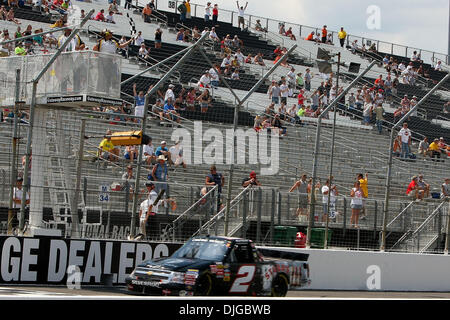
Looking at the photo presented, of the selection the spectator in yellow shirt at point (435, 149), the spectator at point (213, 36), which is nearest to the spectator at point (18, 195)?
the spectator in yellow shirt at point (435, 149)

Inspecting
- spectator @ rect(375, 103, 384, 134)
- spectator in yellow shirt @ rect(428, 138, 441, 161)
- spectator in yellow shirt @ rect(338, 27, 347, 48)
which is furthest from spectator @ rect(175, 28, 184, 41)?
spectator in yellow shirt @ rect(338, 27, 347, 48)

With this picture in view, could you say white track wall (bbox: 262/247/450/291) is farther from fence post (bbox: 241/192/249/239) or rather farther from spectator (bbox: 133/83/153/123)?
spectator (bbox: 133/83/153/123)

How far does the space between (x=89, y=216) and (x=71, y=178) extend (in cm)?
74

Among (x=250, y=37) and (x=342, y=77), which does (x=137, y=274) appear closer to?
(x=342, y=77)

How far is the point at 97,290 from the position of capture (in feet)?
41.9

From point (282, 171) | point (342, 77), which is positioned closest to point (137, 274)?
point (282, 171)

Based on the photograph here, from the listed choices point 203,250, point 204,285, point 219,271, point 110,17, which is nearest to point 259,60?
point 110,17

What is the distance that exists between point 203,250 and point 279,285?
1502 millimetres

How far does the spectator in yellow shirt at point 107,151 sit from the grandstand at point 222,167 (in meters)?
0.16

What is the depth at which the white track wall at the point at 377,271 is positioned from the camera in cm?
1641

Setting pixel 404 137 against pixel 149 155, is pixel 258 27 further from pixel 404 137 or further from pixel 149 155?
pixel 149 155

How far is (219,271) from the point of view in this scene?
12.6m

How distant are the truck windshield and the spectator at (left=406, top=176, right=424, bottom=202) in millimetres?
8625

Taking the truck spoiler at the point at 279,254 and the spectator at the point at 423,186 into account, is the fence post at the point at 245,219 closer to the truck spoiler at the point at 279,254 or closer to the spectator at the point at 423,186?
the truck spoiler at the point at 279,254
